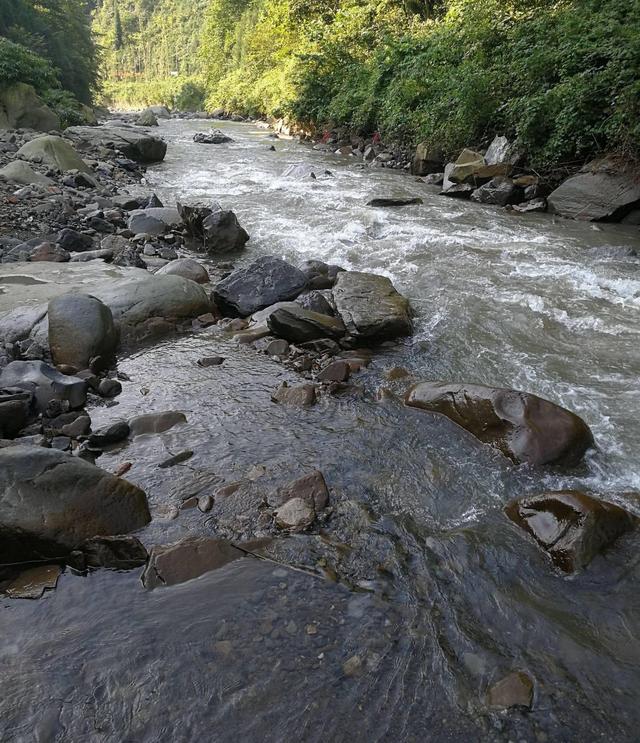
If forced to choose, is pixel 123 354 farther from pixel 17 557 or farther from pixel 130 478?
pixel 17 557

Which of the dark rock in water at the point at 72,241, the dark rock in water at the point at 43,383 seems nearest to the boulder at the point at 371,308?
the dark rock in water at the point at 43,383

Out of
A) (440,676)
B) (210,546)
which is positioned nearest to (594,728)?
(440,676)

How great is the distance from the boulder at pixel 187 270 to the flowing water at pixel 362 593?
1.77 meters

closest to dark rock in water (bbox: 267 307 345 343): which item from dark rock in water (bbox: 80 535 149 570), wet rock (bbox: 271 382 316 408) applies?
wet rock (bbox: 271 382 316 408)

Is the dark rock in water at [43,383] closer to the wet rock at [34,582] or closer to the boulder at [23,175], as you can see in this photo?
the wet rock at [34,582]

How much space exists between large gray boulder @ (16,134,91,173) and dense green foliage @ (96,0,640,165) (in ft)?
28.8

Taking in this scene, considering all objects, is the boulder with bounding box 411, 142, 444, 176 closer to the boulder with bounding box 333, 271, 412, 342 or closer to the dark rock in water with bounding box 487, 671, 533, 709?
the boulder with bounding box 333, 271, 412, 342

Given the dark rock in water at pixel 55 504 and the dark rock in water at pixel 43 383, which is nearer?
the dark rock in water at pixel 55 504

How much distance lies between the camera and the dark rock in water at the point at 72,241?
290 inches

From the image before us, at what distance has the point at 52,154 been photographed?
38.3ft

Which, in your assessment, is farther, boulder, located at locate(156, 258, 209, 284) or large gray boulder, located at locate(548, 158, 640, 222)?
large gray boulder, located at locate(548, 158, 640, 222)

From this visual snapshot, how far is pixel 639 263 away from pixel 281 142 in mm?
18820

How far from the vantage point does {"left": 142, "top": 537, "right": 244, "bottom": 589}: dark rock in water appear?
2.66 m

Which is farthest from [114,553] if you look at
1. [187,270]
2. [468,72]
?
[468,72]
